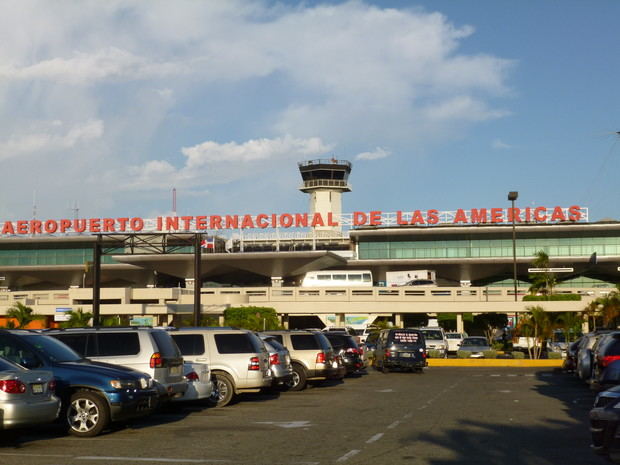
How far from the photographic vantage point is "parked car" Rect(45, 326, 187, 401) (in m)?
15.7

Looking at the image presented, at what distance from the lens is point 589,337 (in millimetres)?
28281

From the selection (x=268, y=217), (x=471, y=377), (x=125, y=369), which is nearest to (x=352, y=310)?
(x=268, y=217)

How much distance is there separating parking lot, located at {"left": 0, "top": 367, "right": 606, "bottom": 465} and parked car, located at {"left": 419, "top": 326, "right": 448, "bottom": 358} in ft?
73.5

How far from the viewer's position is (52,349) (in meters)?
14.8

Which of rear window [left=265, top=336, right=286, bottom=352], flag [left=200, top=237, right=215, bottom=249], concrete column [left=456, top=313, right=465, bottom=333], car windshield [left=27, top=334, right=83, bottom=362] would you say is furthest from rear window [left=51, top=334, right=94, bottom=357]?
flag [left=200, top=237, right=215, bottom=249]

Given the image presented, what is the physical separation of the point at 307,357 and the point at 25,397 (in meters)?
13.0

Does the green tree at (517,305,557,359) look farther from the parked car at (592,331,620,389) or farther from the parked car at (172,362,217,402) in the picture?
the parked car at (172,362,217,402)

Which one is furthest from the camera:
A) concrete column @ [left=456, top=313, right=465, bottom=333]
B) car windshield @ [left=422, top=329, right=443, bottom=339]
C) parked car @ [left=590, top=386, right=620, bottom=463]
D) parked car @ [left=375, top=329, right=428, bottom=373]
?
concrete column @ [left=456, top=313, right=465, bottom=333]

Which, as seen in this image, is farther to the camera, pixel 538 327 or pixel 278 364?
pixel 538 327

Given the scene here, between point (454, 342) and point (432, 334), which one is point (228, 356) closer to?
point (432, 334)

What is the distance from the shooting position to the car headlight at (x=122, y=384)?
14055 mm

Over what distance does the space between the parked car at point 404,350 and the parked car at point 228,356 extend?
48.8 feet

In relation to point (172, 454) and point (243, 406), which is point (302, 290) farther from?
point (172, 454)

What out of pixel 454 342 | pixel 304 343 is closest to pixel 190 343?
pixel 304 343
